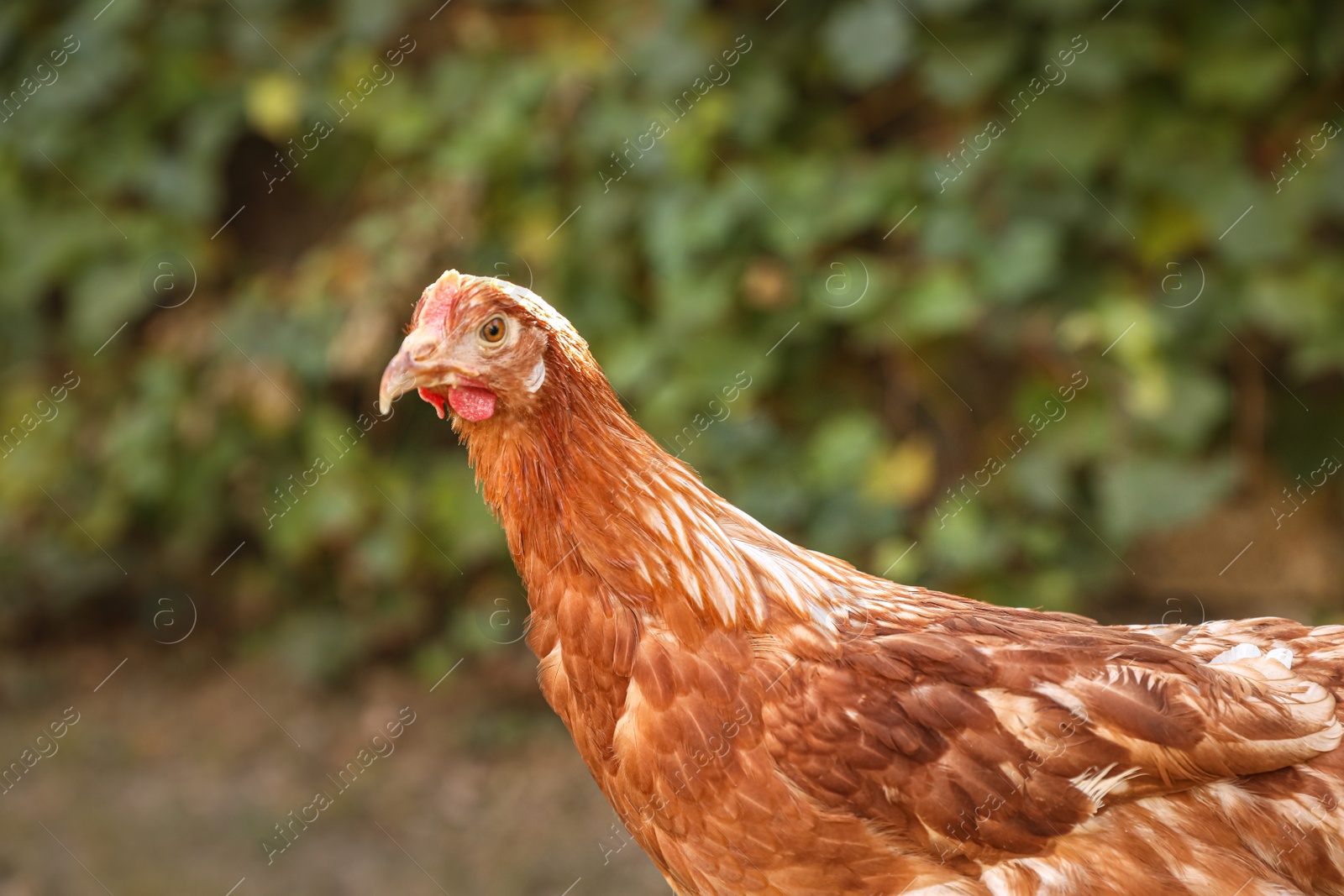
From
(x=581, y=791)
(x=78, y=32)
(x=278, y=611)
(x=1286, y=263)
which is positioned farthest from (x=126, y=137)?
(x=1286, y=263)

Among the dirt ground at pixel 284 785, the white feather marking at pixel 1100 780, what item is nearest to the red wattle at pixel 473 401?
the white feather marking at pixel 1100 780

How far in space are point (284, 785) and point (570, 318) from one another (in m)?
2.04

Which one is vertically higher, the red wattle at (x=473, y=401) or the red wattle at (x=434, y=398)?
the red wattle at (x=434, y=398)

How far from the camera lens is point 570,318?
4227 millimetres

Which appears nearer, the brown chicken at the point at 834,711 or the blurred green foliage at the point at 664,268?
the brown chicken at the point at 834,711

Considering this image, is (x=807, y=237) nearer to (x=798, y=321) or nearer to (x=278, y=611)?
(x=798, y=321)

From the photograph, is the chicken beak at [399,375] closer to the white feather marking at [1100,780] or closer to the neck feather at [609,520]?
the neck feather at [609,520]

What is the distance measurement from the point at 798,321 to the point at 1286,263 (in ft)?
5.08

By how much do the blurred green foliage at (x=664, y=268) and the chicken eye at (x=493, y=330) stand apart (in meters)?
2.18

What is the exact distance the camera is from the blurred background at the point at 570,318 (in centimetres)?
367

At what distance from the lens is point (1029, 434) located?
386 centimetres

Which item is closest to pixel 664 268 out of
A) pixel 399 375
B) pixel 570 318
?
pixel 570 318

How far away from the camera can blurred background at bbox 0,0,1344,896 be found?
3674 millimetres

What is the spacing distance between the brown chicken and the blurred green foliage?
1.92m
